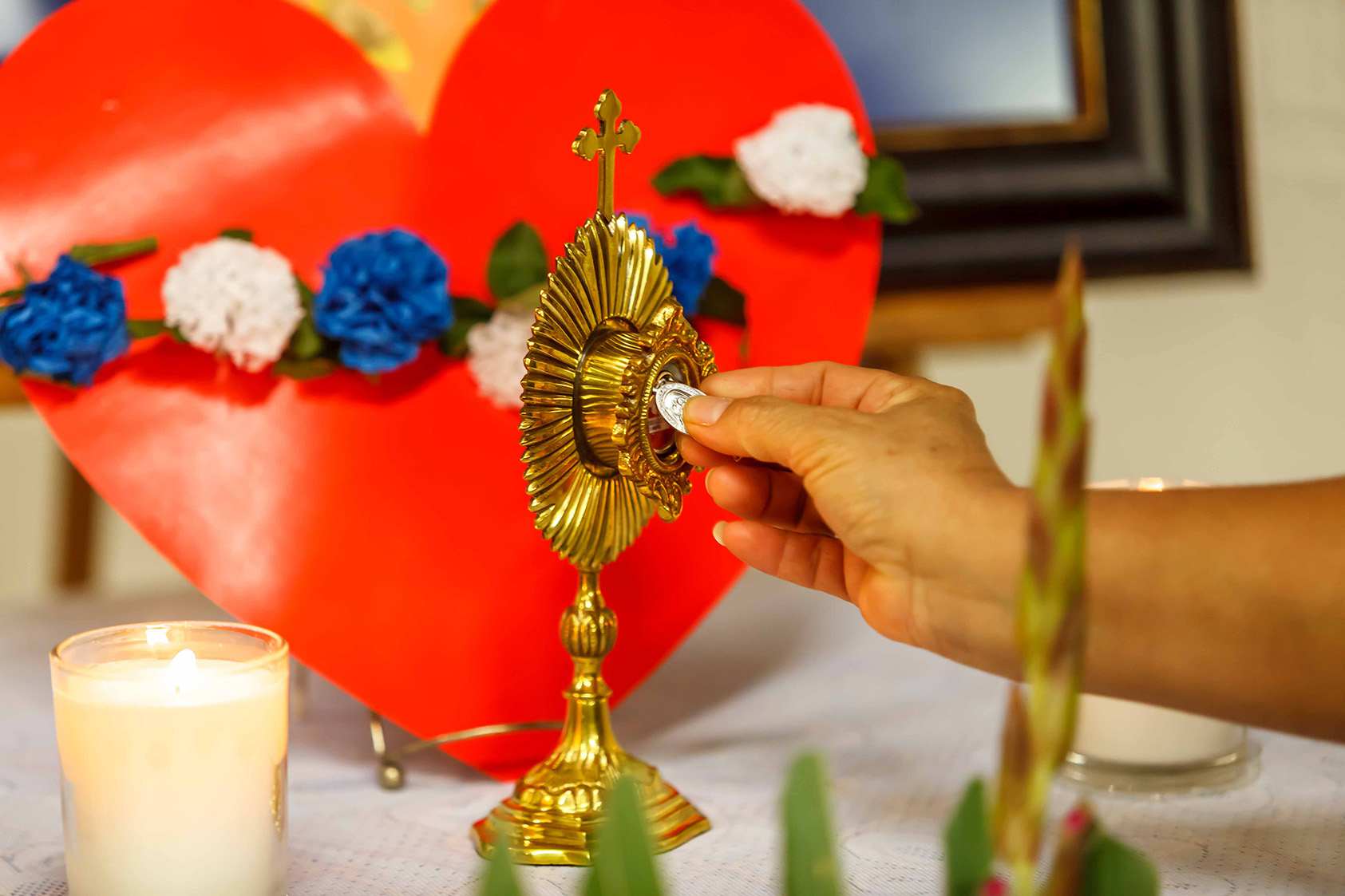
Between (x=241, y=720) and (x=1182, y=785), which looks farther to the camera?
(x=1182, y=785)

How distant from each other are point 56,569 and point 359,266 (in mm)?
813

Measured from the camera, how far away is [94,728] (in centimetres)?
43

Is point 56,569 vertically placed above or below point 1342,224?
below

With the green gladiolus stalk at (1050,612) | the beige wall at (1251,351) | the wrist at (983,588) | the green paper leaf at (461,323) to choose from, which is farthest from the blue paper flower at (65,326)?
the beige wall at (1251,351)

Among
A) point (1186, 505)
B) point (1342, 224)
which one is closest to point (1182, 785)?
point (1186, 505)

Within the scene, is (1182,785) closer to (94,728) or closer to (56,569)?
(94,728)

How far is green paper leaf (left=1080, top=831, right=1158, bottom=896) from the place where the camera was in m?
0.24

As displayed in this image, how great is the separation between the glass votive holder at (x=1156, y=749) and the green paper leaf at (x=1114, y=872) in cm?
39

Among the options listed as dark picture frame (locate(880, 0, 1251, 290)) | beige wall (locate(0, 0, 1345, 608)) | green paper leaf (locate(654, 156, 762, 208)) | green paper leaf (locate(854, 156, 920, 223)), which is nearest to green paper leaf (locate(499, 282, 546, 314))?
green paper leaf (locate(654, 156, 762, 208))

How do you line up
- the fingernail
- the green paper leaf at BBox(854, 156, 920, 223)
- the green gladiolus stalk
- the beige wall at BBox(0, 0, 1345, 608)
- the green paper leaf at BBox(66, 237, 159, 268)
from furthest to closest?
the beige wall at BBox(0, 0, 1345, 608) → the green paper leaf at BBox(854, 156, 920, 223) → the green paper leaf at BBox(66, 237, 159, 268) → the fingernail → the green gladiolus stalk

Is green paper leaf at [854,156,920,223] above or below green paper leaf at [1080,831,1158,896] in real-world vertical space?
above

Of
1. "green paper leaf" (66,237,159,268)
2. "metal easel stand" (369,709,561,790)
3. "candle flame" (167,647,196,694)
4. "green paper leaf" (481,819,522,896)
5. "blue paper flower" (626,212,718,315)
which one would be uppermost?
"green paper leaf" (66,237,159,268)

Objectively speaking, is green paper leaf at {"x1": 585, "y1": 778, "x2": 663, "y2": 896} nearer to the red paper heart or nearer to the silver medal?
the silver medal

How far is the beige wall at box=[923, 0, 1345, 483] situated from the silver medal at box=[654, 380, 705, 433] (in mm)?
894
